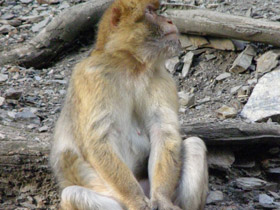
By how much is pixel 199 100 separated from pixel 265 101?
0.97 metres

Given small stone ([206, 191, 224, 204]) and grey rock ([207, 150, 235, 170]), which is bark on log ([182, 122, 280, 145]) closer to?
grey rock ([207, 150, 235, 170])

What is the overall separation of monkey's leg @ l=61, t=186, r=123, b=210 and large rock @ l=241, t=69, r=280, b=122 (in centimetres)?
297

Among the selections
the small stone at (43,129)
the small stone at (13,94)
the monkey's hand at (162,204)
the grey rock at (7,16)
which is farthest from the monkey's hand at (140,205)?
the grey rock at (7,16)

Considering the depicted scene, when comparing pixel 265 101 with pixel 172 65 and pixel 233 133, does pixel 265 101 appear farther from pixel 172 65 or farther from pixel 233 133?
pixel 172 65

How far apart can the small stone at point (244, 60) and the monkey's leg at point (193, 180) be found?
307 centimetres

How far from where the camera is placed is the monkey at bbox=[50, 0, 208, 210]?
6203 millimetres

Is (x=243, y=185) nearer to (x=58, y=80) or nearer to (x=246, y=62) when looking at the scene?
(x=246, y=62)

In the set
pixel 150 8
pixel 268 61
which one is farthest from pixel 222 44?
pixel 150 8

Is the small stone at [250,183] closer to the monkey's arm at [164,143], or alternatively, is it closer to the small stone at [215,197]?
the small stone at [215,197]

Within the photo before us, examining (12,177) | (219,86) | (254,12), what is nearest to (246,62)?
(219,86)

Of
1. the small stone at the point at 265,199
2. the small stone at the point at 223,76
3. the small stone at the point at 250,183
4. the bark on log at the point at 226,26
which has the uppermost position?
the bark on log at the point at 226,26

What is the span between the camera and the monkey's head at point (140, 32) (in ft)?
21.2

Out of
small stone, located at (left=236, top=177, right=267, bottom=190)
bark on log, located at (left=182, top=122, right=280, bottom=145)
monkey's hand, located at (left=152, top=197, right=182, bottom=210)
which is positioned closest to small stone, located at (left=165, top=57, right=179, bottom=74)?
bark on log, located at (left=182, top=122, right=280, bottom=145)

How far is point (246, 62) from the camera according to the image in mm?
9320
